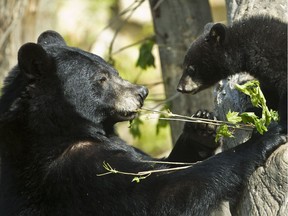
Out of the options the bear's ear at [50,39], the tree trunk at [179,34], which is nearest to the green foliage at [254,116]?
the bear's ear at [50,39]

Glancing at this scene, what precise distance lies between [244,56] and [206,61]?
67 cm

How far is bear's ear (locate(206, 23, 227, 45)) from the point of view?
22.4 ft

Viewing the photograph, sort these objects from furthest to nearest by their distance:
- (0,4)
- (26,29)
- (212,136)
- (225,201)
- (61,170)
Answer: (26,29)
(0,4)
(212,136)
(61,170)
(225,201)

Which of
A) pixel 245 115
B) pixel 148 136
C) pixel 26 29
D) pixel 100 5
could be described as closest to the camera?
pixel 245 115

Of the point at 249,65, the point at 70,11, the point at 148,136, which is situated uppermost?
the point at 249,65

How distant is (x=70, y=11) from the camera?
24328mm

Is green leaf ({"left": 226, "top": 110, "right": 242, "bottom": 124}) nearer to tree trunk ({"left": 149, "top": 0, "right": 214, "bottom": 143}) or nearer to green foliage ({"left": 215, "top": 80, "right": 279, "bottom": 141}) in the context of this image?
green foliage ({"left": 215, "top": 80, "right": 279, "bottom": 141})

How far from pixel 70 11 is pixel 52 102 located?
18966mm

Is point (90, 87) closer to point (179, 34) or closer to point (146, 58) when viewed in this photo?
point (146, 58)

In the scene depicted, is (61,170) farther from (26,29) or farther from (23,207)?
(26,29)

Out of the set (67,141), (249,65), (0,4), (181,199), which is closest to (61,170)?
(67,141)

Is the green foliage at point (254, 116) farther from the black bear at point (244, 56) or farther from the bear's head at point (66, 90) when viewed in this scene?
the bear's head at point (66, 90)

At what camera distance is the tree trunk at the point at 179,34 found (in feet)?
27.8

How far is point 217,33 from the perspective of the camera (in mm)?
6906
